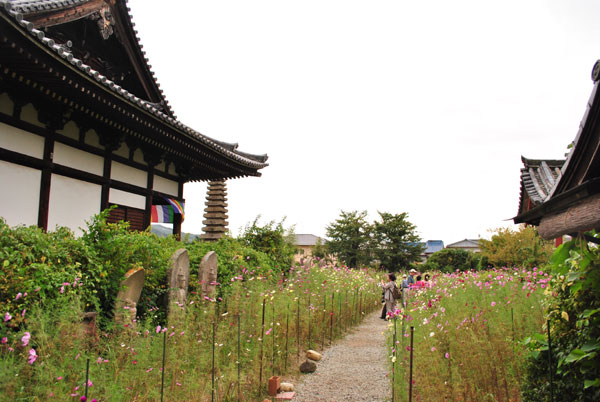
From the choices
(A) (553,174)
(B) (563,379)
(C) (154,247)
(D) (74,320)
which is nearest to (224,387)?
(D) (74,320)

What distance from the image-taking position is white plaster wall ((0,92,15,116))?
18.4 ft

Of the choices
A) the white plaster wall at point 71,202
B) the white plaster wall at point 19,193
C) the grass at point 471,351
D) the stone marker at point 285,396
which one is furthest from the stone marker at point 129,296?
the grass at point 471,351

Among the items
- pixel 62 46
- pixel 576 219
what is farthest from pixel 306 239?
pixel 576 219

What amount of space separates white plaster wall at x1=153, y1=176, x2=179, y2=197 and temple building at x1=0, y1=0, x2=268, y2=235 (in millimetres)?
23

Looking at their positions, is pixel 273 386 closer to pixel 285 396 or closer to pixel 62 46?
pixel 285 396

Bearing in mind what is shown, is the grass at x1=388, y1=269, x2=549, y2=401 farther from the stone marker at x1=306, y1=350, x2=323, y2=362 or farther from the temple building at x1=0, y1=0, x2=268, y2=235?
the temple building at x1=0, y1=0, x2=268, y2=235

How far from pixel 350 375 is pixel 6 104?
244 inches

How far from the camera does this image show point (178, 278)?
18.1ft

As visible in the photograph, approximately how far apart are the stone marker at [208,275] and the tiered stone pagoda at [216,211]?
900 cm

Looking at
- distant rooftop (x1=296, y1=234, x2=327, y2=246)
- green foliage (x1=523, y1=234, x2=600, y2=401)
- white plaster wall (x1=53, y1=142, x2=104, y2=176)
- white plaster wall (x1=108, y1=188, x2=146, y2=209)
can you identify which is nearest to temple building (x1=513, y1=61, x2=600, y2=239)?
green foliage (x1=523, y1=234, x2=600, y2=401)

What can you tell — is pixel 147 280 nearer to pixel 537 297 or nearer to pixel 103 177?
pixel 103 177

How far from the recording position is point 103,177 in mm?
7469

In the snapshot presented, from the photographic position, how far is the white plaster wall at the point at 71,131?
6670 millimetres

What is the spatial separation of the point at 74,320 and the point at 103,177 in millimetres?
4508
